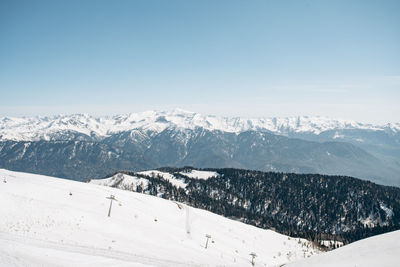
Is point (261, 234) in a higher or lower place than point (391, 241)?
lower

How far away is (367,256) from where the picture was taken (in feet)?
55.3

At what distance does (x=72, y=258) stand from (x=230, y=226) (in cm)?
4833

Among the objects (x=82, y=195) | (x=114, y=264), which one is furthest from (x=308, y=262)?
(x=82, y=195)

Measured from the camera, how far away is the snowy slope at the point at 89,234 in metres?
19.0

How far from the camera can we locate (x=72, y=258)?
61.4ft

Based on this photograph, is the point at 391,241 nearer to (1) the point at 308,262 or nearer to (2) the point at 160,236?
(1) the point at 308,262

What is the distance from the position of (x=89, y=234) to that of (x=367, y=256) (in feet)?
84.4

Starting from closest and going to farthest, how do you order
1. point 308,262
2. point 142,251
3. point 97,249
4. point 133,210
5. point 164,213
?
point 308,262, point 97,249, point 142,251, point 133,210, point 164,213

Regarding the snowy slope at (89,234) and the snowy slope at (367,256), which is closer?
the snowy slope at (367,256)

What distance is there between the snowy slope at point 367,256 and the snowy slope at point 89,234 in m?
13.6

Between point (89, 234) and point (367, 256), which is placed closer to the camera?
point (367, 256)

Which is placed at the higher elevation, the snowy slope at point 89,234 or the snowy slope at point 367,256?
the snowy slope at point 367,256

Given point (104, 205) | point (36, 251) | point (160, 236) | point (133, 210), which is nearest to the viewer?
point (36, 251)

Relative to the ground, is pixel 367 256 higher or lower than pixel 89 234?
higher
